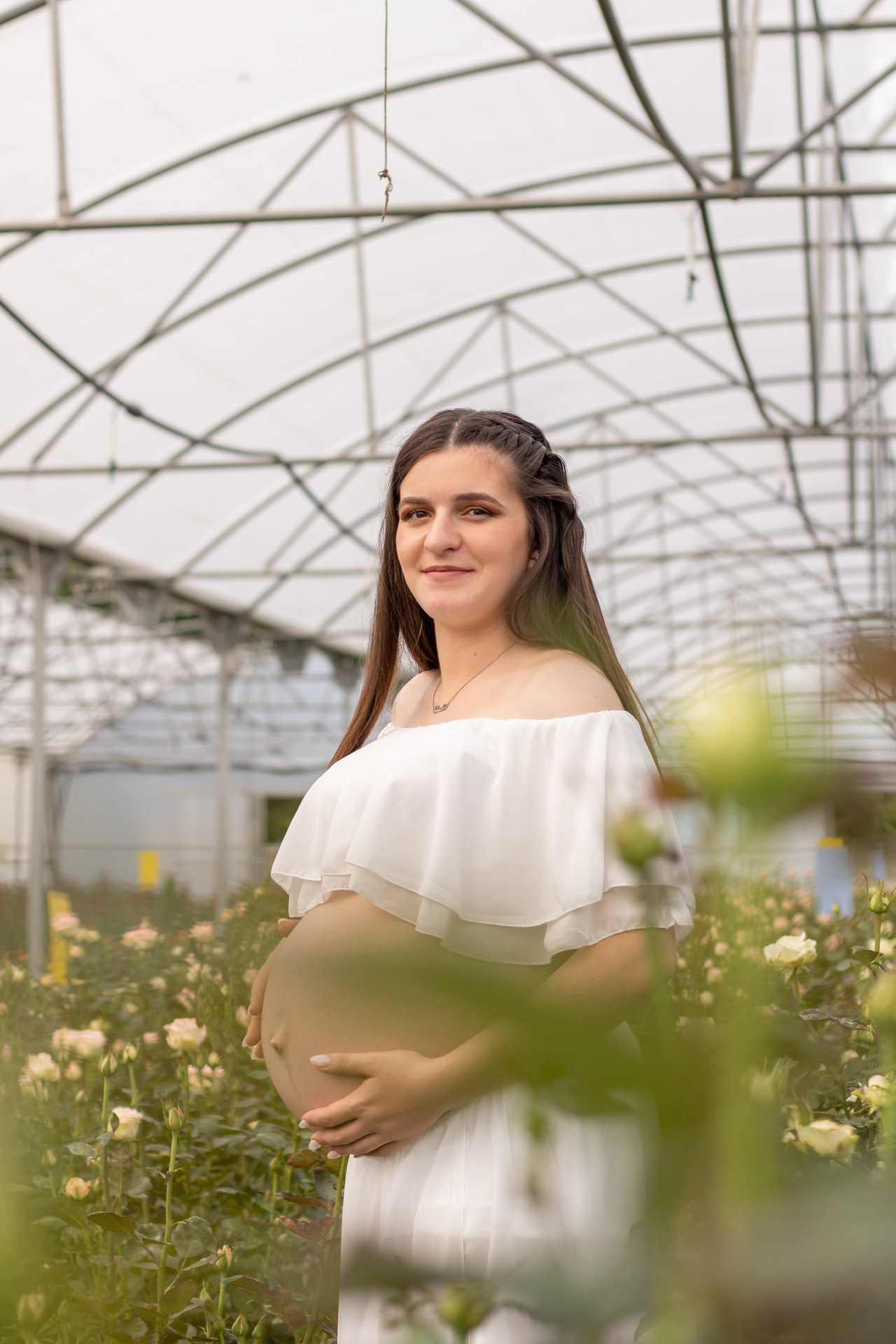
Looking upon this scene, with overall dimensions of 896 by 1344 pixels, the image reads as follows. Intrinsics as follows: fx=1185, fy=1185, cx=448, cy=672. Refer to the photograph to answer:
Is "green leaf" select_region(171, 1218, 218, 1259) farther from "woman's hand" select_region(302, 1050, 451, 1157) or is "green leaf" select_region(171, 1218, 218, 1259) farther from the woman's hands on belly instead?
"woman's hand" select_region(302, 1050, 451, 1157)

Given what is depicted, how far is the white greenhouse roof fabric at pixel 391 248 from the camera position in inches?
176

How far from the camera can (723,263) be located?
709cm

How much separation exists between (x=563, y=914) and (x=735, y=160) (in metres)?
2.94

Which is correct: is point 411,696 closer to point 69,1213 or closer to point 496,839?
point 496,839

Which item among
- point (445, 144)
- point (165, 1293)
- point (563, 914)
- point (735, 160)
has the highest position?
point (445, 144)

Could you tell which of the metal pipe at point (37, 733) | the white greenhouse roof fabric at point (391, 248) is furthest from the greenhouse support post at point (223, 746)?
the metal pipe at point (37, 733)

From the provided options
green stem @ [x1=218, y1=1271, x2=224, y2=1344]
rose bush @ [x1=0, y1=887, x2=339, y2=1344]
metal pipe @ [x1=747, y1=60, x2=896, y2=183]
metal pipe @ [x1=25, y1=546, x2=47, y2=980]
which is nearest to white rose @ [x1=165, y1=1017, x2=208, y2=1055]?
rose bush @ [x1=0, y1=887, x2=339, y2=1344]

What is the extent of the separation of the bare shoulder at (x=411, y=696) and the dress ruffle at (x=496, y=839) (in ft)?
0.85

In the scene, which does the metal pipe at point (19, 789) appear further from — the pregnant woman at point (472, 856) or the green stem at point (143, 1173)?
the pregnant woman at point (472, 856)

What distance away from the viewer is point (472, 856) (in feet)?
3.31

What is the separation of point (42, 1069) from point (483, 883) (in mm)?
912

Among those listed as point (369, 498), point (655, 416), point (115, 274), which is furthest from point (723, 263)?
point (115, 274)

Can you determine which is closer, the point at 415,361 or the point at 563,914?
the point at 563,914

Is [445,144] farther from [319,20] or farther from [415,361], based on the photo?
[415,361]
